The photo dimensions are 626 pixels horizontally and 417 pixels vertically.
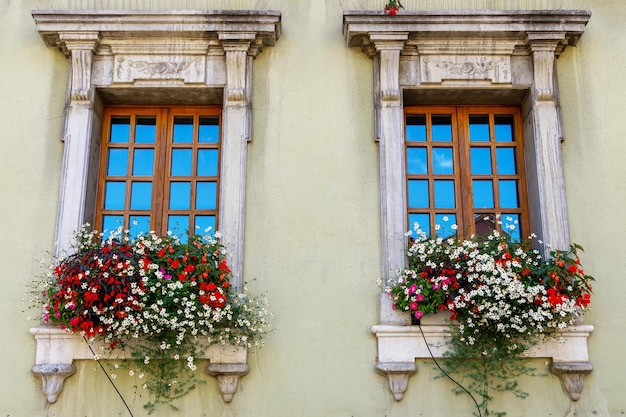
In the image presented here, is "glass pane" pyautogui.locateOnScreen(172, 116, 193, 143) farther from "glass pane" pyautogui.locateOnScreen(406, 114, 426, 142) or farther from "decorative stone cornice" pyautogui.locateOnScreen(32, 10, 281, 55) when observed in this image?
"glass pane" pyautogui.locateOnScreen(406, 114, 426, 142)

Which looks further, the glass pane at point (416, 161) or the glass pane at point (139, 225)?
the glass pane at point (416, 161)

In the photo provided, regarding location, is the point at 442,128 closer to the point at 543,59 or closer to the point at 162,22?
the point at 543,59

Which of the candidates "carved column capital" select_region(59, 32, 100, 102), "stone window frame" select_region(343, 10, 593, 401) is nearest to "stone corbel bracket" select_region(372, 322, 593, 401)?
"stone window frame" select_region(343, 10, 593, 401)

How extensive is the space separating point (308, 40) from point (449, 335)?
2808 mm

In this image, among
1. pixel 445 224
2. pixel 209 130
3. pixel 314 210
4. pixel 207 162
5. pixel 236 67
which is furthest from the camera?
pixel 209 130

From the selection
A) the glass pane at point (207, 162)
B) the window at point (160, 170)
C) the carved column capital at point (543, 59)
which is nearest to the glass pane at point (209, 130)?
the window at point (160, 170)

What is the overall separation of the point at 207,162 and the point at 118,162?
2.54 ft

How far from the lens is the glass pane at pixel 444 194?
6812 mm

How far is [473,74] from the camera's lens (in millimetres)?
6871

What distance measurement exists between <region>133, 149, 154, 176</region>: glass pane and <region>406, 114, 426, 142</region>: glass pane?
7.27 feet

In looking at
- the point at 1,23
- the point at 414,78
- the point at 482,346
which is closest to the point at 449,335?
the point at 482,346

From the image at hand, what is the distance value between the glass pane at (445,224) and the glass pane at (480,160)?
467mm

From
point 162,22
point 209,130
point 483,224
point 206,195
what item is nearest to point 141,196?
point 206,195

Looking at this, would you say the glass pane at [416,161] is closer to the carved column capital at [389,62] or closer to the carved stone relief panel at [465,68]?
the carved column capital at [389,62]
